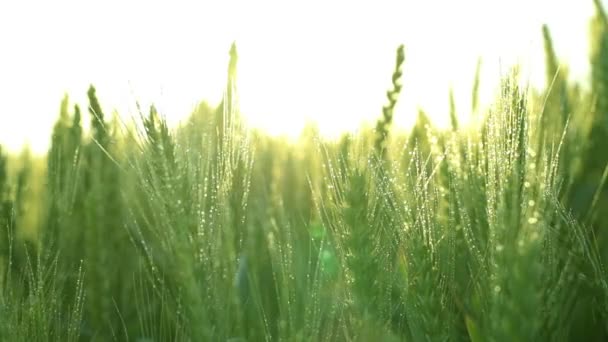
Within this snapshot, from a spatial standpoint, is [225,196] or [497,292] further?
[225,196]

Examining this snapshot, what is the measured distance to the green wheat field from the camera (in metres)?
0.84

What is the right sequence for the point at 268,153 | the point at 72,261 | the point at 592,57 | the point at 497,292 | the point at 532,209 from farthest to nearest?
1. the point at 268,153
2. the point at 592,57
3. the point at 72,261
4. the point at 532,209
5. the point at 497,292

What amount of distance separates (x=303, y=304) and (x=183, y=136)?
Answer: 0.29 m

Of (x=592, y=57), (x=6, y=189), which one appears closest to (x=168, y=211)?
(x=6, y=189)

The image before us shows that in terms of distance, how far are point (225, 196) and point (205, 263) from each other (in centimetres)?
13

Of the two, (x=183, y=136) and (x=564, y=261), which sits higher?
(x=183, y=136)

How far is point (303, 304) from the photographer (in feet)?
3.08

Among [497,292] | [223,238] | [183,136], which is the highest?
[183,136]

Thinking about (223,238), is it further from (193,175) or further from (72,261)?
(72,261)

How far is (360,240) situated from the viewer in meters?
0.91

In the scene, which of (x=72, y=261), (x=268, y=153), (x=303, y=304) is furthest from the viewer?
(x=268, y=153)

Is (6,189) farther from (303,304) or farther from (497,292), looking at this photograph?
(497,292)

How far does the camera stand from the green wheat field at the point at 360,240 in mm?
841

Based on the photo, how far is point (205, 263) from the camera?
2.95ft
